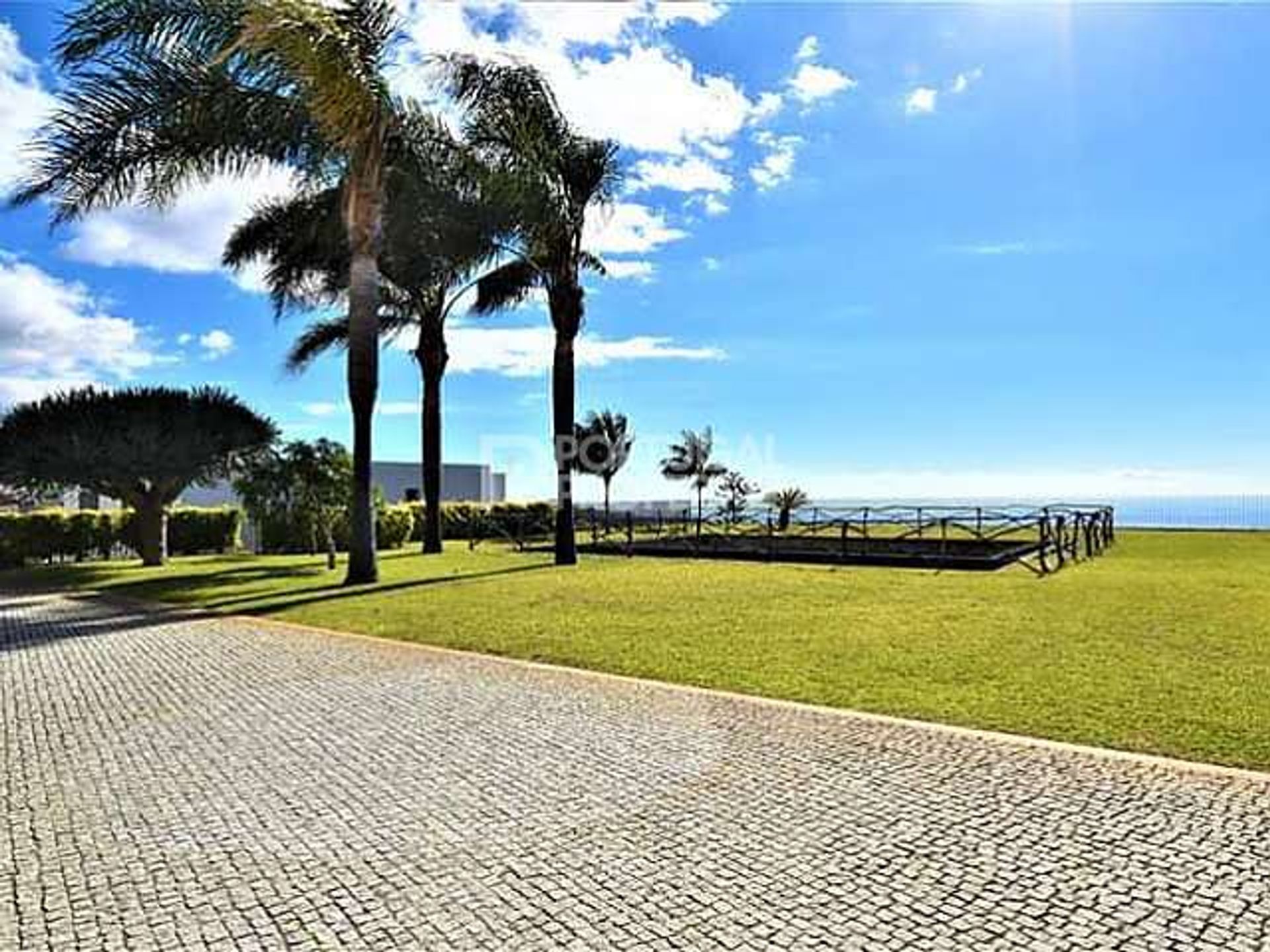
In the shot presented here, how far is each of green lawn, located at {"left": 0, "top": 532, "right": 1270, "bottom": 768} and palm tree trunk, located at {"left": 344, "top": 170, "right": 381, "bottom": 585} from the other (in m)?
0.76

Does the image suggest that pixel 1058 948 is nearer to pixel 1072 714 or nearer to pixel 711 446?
pixel 1072 714

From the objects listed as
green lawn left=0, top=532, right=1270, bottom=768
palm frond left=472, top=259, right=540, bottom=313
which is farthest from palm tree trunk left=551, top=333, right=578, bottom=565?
palm frond left=472, top=259, right=540, bottom=313

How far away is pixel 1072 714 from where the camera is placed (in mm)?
5598

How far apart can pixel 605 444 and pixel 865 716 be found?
27.8m

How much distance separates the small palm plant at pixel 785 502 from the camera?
2741 centimetres

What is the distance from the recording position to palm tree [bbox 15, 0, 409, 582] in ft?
39.1

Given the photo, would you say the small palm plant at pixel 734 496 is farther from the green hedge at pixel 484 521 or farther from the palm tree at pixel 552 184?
the palm tree at pixel 552 184

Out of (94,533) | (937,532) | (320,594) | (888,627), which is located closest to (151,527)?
(94,533)

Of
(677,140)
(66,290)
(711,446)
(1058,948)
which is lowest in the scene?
(1058,948)

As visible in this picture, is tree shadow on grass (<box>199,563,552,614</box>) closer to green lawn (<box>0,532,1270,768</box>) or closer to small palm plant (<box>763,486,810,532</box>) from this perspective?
green lawn (<box>0,532,1270,768</box>)

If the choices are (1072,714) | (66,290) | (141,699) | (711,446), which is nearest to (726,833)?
(1072,714)

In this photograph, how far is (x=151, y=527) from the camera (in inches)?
767

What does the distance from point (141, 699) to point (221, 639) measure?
2852 millimetres

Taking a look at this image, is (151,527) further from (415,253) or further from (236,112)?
(236,112)
